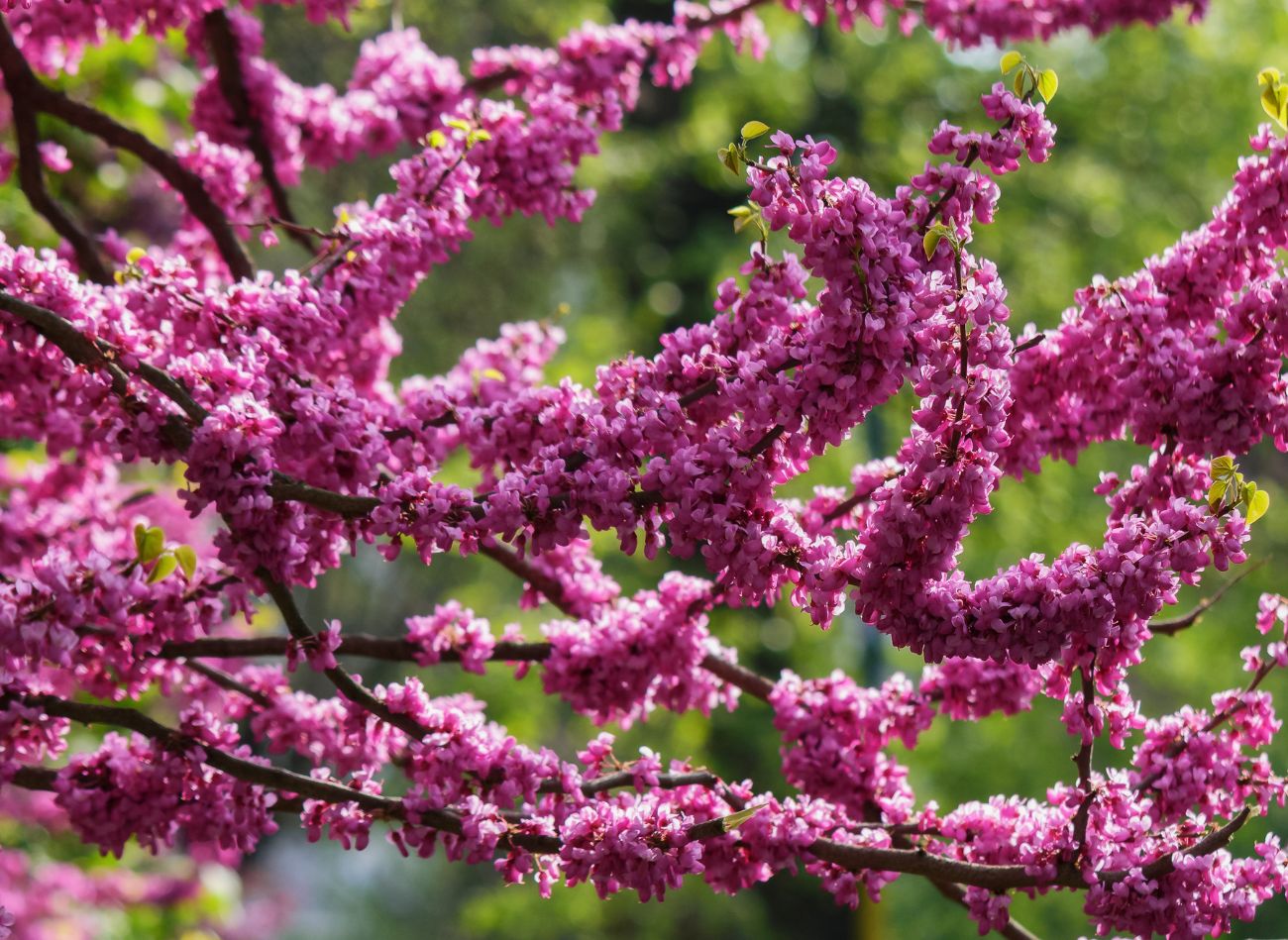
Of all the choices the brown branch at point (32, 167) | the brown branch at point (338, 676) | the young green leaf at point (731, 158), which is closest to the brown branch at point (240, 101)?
the brown branch at point (32, 167)

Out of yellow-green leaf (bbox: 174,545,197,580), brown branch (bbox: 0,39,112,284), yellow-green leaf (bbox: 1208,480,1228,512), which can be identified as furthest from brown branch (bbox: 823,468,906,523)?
brown branch (bbox: 0,39,112,284)

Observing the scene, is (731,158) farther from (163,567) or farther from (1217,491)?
(163,567)

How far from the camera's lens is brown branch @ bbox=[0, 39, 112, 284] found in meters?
3.60

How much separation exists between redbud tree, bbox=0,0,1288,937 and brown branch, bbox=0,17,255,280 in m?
0.01

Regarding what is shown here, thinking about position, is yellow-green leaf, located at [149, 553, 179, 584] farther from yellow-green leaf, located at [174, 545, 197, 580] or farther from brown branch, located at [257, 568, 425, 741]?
brown branch, located at [257, 568, 425, 741]

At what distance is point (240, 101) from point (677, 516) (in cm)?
250

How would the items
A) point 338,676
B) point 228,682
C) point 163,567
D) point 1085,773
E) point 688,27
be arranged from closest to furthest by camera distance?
point 163,567, point 1085,773, point 338,676, point 228,682, point 688,27

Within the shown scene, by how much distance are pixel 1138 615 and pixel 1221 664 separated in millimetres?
9146

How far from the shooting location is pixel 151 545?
2.39 m

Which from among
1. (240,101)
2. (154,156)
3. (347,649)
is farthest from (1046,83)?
(240,101)

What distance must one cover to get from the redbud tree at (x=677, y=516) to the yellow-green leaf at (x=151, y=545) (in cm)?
2

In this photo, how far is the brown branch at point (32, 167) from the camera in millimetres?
3596

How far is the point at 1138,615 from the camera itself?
2.37 meters

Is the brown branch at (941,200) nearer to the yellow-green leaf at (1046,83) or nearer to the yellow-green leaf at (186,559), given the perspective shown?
the yellow-green leaf at (1046,83)
